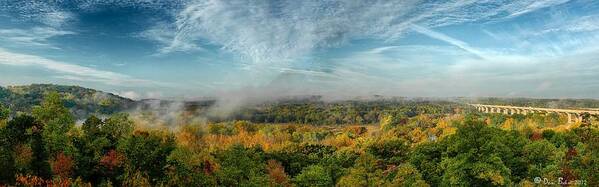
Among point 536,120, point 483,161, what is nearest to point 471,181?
point 483,161

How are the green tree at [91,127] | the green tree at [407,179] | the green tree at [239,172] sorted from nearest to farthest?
1. the green tree at [239,172]
2. the green tree at [407,179]
3. the green tree at [91,127]

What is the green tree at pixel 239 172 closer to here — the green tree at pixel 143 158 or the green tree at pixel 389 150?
the green tree at pixel 143 158

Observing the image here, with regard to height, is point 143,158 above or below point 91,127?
below

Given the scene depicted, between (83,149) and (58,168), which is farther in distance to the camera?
(83,149)

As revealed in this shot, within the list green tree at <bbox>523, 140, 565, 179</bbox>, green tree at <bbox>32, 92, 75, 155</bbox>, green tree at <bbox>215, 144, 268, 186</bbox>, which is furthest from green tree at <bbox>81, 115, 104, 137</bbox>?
green tree at <bbox>523, 140, 565, 179</bbox>

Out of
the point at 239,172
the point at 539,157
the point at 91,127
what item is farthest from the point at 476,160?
the point at 91,127

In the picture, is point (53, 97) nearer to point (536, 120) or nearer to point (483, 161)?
point (483, 161)

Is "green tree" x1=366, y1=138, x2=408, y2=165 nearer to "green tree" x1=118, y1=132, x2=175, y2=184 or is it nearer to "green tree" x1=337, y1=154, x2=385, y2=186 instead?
"green tree" x1=337, y1=154, x2=385, y2=186

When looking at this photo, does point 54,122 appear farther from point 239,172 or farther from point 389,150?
point 389,150

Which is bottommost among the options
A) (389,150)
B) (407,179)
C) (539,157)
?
(389,150)

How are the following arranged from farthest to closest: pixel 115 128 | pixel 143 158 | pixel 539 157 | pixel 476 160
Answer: pixel 115 128
pixel 539 157
pixel 476 160
pixel 143 158

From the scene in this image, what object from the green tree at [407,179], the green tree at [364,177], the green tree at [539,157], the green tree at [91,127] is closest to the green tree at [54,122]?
the green tree at [91,127]
